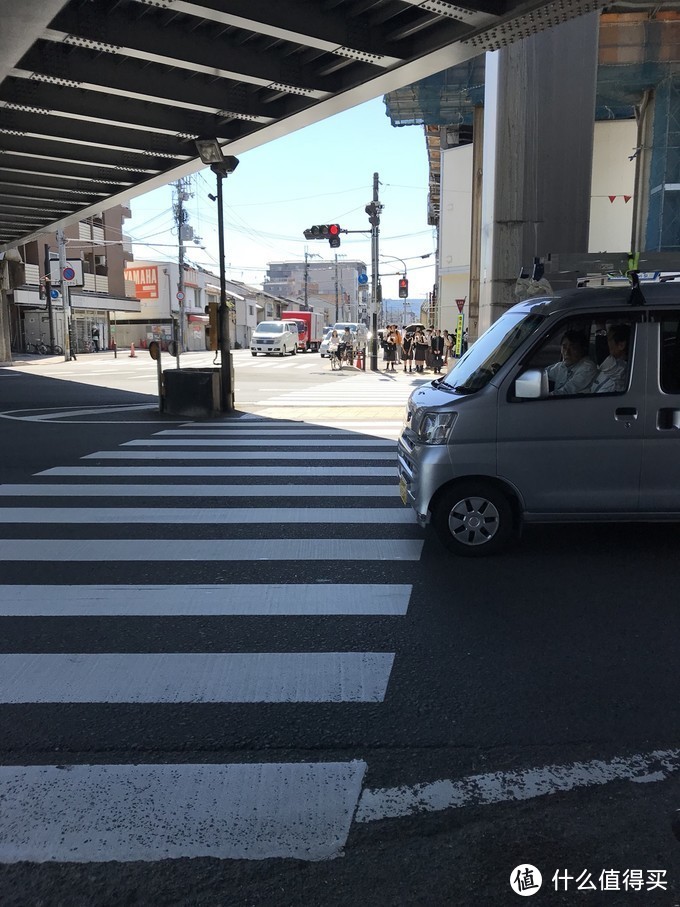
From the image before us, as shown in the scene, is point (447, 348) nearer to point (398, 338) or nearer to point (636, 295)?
point (398, 338)

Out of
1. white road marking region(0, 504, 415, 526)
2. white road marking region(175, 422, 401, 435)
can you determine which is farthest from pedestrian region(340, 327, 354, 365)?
white road marking region(0, 504, 415, 526)

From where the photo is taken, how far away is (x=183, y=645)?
3941 mm

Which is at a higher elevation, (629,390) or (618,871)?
(629,390)

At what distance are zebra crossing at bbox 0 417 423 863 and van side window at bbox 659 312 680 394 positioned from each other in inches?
90.1

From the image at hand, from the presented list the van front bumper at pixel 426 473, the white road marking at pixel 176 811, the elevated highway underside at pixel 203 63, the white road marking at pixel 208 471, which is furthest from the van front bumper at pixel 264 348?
the white road marking at pixel 176 811

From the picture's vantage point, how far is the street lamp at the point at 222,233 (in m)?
A: 13.0

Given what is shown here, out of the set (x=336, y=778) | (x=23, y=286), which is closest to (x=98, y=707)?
(x=336, y=778)

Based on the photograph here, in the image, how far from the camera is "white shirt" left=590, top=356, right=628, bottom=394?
519 cm

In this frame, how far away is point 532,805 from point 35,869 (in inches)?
68.7

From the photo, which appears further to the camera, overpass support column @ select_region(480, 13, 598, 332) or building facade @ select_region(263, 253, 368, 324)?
building facade @ select_region(263, 253, 368, 324)

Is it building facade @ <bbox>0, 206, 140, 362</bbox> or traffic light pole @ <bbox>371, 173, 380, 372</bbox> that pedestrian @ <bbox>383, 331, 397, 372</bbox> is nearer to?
traffic light pole @ <bbox>371, 173, 380, 372</bbox>

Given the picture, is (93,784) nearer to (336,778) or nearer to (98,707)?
(98,707)

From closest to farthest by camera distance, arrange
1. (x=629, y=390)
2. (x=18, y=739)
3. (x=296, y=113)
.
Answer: (x=18, y=739) < (x=629, y=390) < (x=296, y=113)

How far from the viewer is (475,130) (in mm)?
29547
